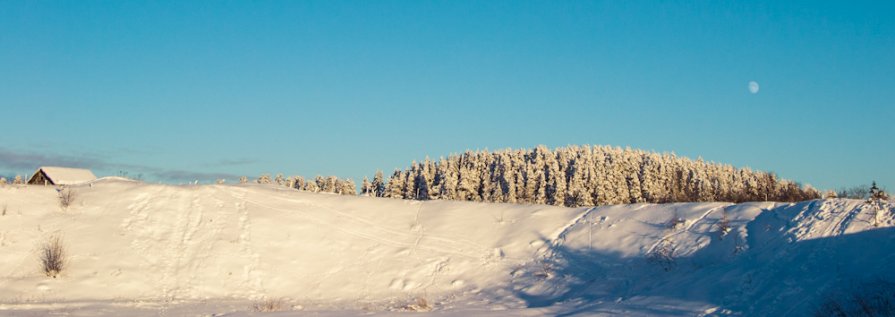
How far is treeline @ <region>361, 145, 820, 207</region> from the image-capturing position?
76.0 meters

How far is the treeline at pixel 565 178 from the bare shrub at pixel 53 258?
5173cm

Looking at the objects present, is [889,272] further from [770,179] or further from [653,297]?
[770,179]

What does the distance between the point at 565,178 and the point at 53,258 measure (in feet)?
210

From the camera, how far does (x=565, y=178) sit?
270ft

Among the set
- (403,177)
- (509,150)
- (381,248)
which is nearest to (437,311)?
(381,248)

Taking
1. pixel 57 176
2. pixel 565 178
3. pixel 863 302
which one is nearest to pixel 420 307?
pixel 863 302

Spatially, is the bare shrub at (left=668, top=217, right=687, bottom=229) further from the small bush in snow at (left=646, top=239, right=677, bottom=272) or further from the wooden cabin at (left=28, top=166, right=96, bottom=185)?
the wooden cabin at (left=28, top=166, right=96, bottom=185)

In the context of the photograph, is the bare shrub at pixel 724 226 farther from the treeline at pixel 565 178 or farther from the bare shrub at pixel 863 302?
the treeline at pixel 565 178

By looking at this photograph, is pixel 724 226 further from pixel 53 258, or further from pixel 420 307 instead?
pixel 53 258

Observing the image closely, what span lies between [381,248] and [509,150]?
245ft

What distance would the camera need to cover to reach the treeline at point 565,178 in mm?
76000

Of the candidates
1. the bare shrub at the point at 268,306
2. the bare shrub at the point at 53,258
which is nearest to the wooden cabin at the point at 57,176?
the bare shrub at the point at 53,258

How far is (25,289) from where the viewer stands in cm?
2195

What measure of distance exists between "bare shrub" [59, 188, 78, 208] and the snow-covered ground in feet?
0.90
